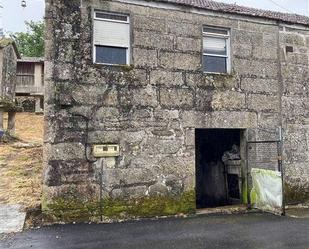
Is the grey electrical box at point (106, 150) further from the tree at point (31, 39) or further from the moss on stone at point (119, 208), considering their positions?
the tree at point (31, 39)

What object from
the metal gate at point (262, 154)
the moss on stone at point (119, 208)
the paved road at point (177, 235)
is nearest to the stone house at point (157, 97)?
the moss on stone at point (119, 208)

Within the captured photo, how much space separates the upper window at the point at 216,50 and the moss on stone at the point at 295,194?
3966 millimetres

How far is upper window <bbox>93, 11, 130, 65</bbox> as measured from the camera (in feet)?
29.4

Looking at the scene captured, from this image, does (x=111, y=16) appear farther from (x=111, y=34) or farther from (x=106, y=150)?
(x=106, y=150)

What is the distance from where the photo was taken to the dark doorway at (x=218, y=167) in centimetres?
1115

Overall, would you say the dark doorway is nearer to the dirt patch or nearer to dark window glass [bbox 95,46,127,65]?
dark window glass [bbox 95,46,127,65]

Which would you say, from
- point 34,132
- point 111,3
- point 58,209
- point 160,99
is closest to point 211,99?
point 160,99

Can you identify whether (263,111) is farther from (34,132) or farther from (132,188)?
(34,132)

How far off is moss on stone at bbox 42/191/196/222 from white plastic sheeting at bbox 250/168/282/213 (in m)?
1.87

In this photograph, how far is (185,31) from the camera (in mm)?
9742

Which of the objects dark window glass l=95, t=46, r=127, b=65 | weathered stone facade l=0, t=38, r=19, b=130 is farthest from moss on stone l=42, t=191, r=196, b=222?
weathered stone facade l=0, t=38, r=19, b=130

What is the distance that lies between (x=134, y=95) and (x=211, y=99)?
222 centimetres

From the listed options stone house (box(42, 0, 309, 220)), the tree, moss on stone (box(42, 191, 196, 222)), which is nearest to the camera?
moss on stone (box(42, 191, 196, 222))

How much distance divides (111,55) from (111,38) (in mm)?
431
